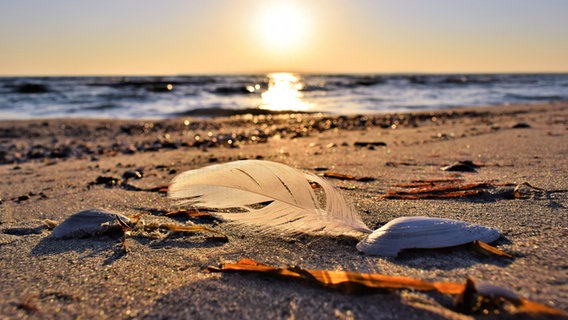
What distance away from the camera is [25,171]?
407 cm

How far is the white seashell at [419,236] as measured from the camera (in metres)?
1.41

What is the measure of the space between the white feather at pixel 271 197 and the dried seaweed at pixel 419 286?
11.7 inches

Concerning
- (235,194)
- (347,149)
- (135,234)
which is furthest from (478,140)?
(135,234)

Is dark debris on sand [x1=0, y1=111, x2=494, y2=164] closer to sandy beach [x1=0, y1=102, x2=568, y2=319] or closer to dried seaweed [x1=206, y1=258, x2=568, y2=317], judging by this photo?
sandy beach [x1=0, y1=102, x2=568, y2=319]

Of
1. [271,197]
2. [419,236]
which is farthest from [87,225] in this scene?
[419,236]

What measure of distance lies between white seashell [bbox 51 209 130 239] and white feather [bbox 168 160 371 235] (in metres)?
0.30

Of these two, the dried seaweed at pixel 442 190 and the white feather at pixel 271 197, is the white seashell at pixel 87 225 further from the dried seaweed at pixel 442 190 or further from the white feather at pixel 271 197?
the dried seaweed at pixel 442 190

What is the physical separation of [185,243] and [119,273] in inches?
12.4

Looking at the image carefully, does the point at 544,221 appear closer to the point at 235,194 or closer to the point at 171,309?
the point at 235,194

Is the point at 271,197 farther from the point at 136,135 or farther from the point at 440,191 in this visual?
the point at 136,135

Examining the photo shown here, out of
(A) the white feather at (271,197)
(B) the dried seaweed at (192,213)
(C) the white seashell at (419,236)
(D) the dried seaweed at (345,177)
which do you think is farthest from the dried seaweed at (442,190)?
(B) the dried seaweed at (192,213)

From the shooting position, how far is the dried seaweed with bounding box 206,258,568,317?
1035 millimetres

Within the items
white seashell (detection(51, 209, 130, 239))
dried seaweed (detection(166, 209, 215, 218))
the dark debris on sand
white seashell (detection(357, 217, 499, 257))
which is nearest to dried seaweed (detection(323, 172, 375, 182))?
dried seaweed (detection(166, 209, 215, 218))

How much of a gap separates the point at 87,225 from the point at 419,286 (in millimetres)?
1293
